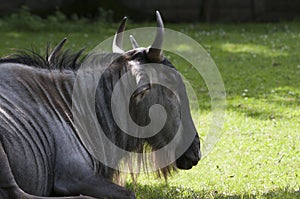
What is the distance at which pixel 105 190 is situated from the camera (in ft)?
16.5

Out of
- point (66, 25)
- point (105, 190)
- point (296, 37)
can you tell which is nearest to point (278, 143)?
point (105, 190)

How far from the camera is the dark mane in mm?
5523

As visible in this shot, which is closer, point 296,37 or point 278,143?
point 278,143

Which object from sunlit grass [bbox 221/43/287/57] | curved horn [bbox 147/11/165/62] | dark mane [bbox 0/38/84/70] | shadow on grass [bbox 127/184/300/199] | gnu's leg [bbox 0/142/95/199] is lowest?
sunlit grass [bbox 221/43/287/57]

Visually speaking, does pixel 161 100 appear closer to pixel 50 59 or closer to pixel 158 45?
pixel 158 45

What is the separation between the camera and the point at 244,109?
10133 millimetres

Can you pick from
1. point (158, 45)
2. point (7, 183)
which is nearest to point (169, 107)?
point (158, 45)

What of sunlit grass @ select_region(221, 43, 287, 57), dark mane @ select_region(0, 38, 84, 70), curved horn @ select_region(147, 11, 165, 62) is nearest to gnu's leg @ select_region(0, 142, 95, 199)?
dark mane @ select_region(0, 38, 84, 70)

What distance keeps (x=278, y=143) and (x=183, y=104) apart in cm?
286

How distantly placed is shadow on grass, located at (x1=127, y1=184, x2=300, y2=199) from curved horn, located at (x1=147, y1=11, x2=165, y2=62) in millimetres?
1215

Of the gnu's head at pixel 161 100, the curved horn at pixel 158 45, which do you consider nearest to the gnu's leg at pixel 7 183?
the gnu's head at pixel 161 100

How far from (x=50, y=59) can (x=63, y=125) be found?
2.15ft

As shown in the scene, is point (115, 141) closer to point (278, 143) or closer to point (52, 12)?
point (278, 143)

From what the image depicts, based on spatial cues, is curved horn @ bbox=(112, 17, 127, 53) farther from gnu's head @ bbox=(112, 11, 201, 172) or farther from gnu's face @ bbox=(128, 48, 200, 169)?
gnu's face @ bbox=(128, 48, 200, 169)
